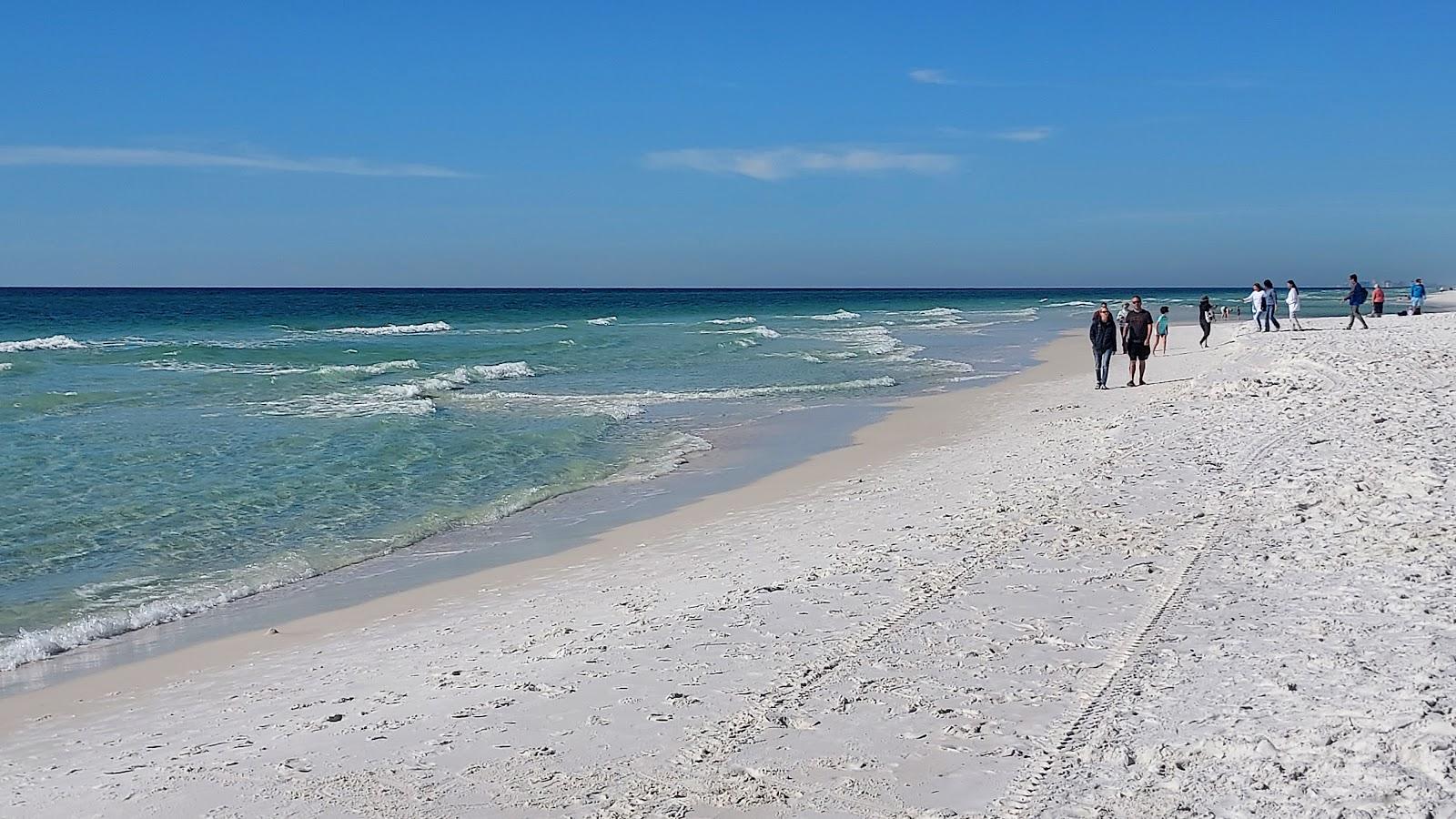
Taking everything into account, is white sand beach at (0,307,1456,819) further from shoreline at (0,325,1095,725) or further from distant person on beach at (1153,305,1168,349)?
distant person on beach at (1153,305,1168,349)

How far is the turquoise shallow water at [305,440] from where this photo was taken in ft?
30.2

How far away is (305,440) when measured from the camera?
16141 millimetres

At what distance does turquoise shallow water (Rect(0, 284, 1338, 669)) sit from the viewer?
9.20 meters

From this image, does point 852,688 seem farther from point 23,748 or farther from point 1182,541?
point 23,748

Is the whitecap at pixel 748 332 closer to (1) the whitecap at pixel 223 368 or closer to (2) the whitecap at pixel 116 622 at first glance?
(1) the whitecap at pixel 223 368

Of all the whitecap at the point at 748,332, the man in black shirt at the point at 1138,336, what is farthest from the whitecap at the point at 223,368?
the man in black shirt at the point at 1138,336

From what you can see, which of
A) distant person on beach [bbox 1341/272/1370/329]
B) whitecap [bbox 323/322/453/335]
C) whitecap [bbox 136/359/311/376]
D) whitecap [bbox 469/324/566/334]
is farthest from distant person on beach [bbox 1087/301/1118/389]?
whitecap [bbox 323/322/453/335]

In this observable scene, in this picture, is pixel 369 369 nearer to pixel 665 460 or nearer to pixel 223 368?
pixel 223 368

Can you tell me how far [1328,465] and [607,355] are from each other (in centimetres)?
2821

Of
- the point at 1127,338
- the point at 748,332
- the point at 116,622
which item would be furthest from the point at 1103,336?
the point at 748,332

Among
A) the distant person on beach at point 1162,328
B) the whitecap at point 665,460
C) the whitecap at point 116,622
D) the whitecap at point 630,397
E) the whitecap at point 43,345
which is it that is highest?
the distant person on beach at point 1162,328

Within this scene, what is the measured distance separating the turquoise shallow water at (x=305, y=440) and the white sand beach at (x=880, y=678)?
2.00 metres

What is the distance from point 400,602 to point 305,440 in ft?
28.8

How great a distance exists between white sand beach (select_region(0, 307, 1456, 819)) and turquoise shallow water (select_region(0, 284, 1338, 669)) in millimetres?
1996
